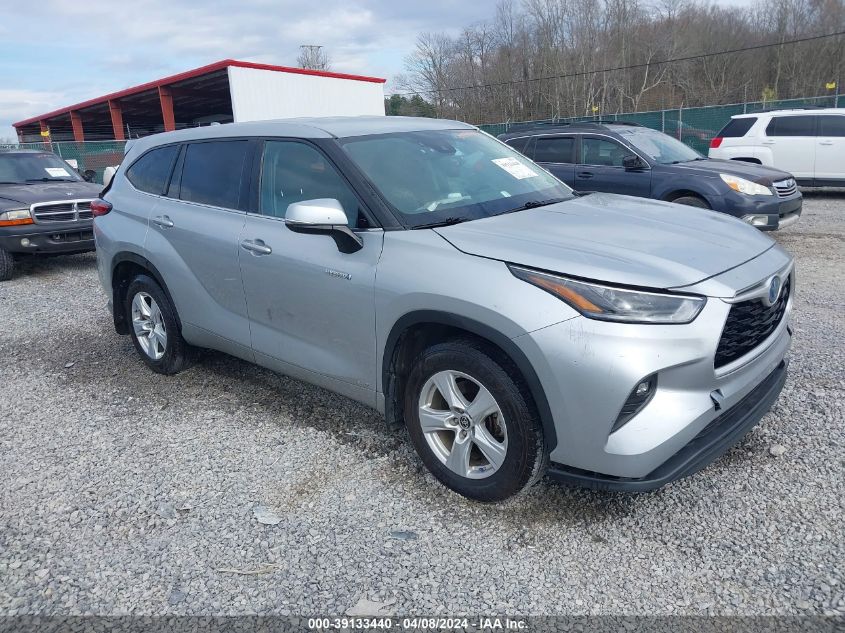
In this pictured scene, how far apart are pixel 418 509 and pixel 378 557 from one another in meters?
0.38

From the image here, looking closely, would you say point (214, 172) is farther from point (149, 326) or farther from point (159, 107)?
point (159, 107)

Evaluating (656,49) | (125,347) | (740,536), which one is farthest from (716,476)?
(656,49)

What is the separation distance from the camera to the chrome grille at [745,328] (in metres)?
Result: 2.69

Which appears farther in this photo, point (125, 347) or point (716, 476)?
point (125, 347)

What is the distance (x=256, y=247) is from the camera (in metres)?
3.79

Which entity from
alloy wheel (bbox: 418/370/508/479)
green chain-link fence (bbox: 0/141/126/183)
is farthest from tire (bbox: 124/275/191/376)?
green chain-link fence (bbox: 0/141/126/183)

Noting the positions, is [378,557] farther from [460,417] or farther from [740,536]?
[740,536]

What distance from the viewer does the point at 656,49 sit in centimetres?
5397

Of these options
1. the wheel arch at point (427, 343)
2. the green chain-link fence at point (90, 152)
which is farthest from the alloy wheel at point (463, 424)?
the green chain-link fence at point (90, 152)

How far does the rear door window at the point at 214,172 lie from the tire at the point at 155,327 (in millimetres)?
788

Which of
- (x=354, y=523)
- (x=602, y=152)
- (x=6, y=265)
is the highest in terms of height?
(x=602, y=152)

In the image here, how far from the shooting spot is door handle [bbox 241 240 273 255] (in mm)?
3727

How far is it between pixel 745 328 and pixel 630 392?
0.72m

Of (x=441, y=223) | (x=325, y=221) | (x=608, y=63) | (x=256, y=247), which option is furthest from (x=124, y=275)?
(x=608, y=63)
